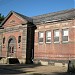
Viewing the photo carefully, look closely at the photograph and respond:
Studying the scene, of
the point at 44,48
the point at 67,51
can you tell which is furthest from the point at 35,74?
the point at 44,48

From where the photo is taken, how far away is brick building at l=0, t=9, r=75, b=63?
87.5 feet

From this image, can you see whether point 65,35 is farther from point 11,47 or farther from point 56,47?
point 11,47

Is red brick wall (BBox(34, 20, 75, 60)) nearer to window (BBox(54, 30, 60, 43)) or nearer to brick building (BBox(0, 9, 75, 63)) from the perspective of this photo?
brick building (BBox(0, 9, 75, 63))

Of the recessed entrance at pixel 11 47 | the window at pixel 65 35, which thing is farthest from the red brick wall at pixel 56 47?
the recessed entrance at pixel 11 47

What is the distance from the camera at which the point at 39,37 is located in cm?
3041

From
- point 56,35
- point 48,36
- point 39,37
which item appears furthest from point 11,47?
point 56,35

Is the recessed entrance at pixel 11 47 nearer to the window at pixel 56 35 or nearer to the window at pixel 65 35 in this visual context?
the window at pixel 56 35

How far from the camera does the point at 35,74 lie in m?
18.1

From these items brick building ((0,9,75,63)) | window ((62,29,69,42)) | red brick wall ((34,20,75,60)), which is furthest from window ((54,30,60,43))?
window ((62,29,69,42))

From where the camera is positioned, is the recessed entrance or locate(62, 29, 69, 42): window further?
the recessed entrance

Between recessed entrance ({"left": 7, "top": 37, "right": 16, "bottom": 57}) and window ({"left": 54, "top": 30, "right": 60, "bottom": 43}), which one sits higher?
window ({"left": 54, "top": 30, "right": 60, "bottom": 43})

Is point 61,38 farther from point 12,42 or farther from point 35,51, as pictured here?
point 12,42

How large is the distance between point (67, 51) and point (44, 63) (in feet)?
14.1

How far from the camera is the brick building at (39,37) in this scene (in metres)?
26.7
